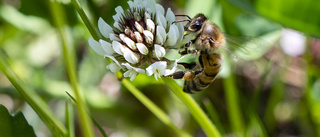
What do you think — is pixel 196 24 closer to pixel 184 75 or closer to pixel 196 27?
pixel 196 27

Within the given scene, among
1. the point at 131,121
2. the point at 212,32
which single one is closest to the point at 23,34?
the point at 131,121

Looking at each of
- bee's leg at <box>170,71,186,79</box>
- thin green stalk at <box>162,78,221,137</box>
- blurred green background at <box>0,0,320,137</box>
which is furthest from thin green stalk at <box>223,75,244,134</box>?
bee's leg at <box>170,71,186,79</box>

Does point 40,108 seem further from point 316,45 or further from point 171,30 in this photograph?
point 316,45

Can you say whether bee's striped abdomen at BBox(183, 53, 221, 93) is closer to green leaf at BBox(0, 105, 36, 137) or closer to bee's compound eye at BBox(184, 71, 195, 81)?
bee's compound eye at BBox(184, 71, 195, 81)

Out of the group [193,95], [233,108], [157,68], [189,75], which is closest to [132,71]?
[157,68]

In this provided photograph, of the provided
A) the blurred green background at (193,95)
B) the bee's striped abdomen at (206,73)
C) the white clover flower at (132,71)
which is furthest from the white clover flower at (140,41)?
the blurred green background at (193,95)

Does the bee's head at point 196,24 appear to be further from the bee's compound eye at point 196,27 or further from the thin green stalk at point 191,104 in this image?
the thin green stalk at point 191,104
